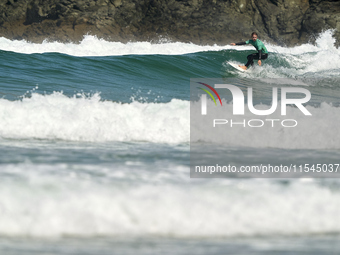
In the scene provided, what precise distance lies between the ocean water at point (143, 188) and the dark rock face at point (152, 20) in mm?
26719

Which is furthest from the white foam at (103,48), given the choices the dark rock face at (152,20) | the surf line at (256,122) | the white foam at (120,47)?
the surf line at (256,122)

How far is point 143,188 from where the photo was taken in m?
2.94

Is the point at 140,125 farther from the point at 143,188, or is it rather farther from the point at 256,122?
the point at 143,188

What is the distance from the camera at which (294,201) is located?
2.82 metres

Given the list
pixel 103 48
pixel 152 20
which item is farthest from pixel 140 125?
pixel 152 20

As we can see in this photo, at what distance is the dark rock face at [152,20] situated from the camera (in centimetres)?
3203

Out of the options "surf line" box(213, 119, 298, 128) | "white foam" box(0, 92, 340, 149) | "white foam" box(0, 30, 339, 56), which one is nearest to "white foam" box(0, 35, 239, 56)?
"white foam" box(0, 30, 339, 56)

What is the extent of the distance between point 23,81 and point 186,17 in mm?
24646

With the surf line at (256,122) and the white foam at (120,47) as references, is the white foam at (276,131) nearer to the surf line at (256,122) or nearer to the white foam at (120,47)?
the surf line at (256,122)

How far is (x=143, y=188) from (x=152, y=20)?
31.4m

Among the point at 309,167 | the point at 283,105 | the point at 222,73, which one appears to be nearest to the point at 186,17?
the point at 222,73

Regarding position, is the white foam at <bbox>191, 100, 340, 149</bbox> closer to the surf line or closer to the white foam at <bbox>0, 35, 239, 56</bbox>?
the surf line

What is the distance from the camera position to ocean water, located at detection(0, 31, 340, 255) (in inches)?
97.1

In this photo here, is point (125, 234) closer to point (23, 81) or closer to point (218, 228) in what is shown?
point (218, 228)
